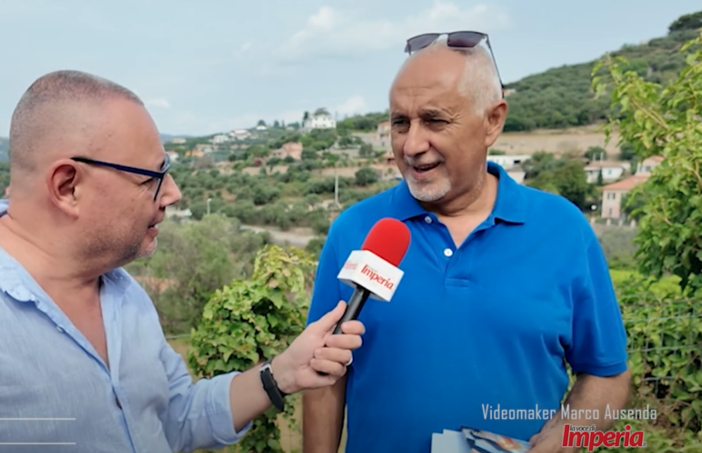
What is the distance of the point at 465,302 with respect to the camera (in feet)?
5.40

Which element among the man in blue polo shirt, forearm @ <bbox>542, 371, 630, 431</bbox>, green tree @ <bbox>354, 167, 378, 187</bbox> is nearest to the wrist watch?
the man in blue polo shirt

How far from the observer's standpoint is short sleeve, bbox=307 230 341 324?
5.83 ft

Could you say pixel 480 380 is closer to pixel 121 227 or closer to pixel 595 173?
pixel 121 227

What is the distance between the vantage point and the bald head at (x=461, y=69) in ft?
5.72

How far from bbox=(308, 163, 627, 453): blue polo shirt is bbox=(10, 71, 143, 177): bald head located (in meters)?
0.88

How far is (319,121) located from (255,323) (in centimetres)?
3445

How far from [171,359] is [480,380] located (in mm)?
1025

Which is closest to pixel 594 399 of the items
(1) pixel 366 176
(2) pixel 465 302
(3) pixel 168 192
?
(2) pixel 465 302

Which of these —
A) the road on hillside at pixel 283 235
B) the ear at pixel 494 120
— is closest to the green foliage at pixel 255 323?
the ear at pixel 494 120

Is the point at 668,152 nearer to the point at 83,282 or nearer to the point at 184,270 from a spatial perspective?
the point at 83,282

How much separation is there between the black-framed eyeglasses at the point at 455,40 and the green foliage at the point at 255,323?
1.53 meters

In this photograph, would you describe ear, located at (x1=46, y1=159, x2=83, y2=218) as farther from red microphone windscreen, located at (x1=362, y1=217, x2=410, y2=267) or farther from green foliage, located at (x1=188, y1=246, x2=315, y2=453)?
green foliage, located at (x1=188, y1=246, x2=315, y2=453)

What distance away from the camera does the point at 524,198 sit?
185cm

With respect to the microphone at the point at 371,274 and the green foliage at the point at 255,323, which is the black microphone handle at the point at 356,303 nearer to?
the microphone at the point at 371,274
